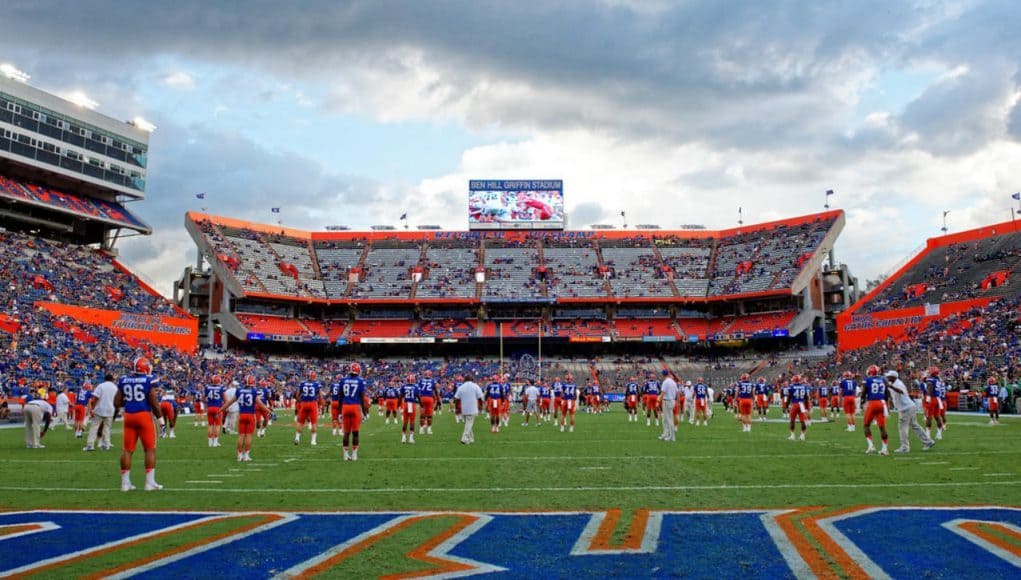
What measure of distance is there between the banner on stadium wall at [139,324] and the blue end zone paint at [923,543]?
48.5 metres

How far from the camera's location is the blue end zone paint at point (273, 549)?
18.5 ft

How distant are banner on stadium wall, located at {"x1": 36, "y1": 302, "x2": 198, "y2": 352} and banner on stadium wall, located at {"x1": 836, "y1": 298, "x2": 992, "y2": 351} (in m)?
52.0

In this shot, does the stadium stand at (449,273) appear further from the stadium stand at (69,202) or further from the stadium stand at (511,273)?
the stadium stand at (69,202)

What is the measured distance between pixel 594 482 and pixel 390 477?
3426 mm

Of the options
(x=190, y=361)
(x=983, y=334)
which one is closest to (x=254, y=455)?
(x=190, y=361)

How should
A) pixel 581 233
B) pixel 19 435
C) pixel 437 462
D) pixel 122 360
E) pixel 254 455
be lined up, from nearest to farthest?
pixel 437 462, pixel 254 455, pixel 19 435, pixel 122 360, pixel 581 233

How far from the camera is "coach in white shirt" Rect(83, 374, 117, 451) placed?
17.0 m

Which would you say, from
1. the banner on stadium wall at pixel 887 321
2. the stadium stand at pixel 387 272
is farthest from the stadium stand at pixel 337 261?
the banner on stadium wall at pixel 887 321

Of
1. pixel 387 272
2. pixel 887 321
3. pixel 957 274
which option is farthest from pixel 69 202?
pixel 957 274

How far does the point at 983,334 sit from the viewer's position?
41062mm

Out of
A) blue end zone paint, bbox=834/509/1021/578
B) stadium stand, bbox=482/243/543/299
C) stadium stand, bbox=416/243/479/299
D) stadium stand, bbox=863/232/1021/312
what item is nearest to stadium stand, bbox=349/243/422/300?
stadium stand, bbox=416/243/479/299

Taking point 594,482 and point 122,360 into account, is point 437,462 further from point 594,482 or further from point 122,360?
point 122,360

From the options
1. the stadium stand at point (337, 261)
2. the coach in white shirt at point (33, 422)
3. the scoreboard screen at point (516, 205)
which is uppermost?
the scoreboard screen at point (516, 205)

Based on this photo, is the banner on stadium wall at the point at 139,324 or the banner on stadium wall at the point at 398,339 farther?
the banner on stadium wall at the point at 398,339
